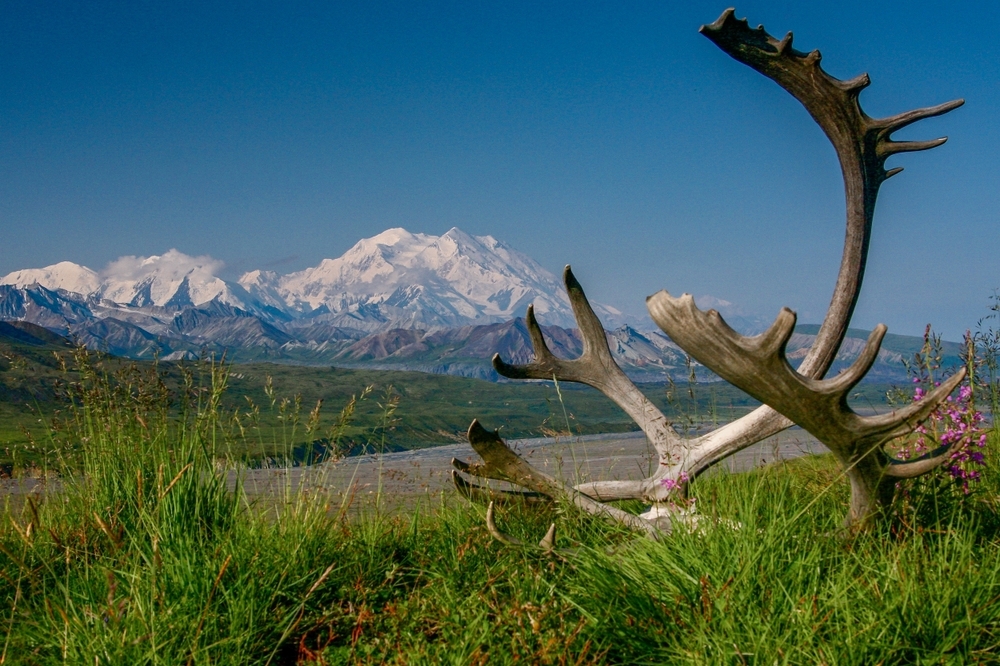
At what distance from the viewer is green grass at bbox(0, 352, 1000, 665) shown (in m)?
3.63

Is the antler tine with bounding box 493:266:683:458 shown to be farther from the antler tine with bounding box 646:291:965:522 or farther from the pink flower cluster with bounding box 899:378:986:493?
the pink flower cluster with bounding box 899:378:986:493

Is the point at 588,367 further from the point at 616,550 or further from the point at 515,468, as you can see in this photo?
the point at 616,550

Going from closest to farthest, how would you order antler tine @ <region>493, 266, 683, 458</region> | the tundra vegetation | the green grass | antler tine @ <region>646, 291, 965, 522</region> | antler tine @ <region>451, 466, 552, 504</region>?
the green grass
the tundra vegetation
antler tine @ <region>646, 291, 965, 522</region>
antler tine @ <region>451, 466, 552, 504</region>
antler tine @ <region>493, 266, 683, 458</region>

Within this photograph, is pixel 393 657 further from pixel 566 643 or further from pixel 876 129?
pixel 876 129

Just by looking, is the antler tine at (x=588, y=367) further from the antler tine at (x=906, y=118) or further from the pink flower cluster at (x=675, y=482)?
the antler tine at (x=906, y=118)

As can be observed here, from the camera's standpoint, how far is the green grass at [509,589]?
11.9 feet

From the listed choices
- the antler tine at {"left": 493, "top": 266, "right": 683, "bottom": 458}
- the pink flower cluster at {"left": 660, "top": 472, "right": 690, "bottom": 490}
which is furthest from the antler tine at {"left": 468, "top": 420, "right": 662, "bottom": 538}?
the antler tine at {"left": 493, "top": 266, "right": 683, "bottom": 458}

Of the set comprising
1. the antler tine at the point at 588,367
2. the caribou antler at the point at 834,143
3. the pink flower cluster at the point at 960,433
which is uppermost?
the caribou antler at the point at 834,143

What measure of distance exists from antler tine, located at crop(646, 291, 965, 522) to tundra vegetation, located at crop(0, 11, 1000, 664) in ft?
0.04

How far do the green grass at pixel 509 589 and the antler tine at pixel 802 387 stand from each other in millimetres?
412

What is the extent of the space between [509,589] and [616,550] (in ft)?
2.33

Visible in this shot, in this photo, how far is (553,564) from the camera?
187 inches

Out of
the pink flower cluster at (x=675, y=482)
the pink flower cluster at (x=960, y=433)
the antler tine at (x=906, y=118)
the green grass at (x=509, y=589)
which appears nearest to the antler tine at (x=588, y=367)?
the pink flower cluster at (x=675, y=482)

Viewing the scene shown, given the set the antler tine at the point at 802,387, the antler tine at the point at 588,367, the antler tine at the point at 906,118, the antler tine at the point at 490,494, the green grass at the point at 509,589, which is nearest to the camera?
the green grass at the point at 509,589
